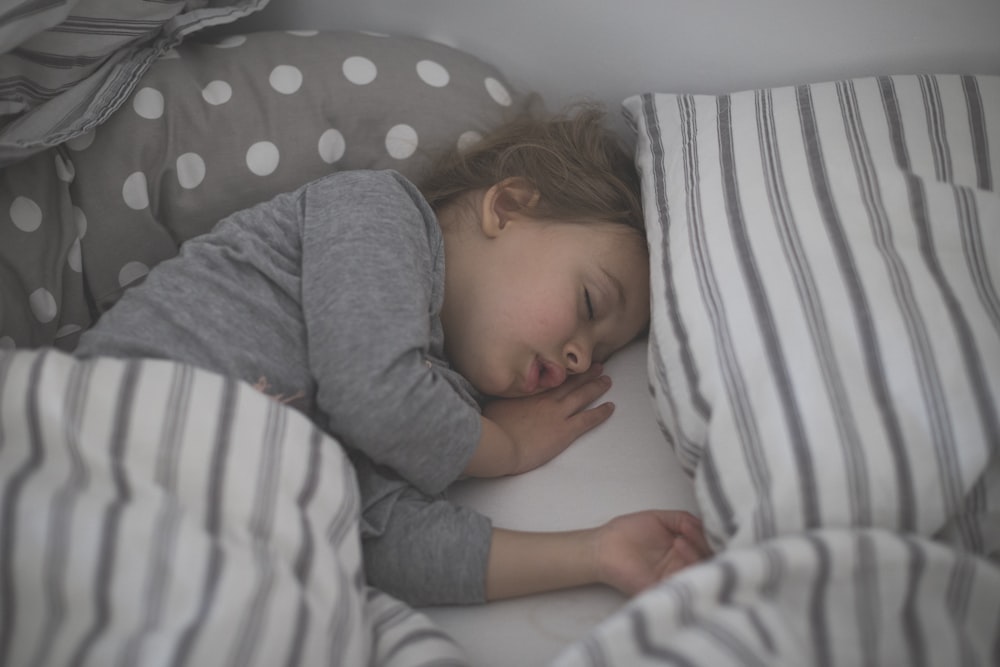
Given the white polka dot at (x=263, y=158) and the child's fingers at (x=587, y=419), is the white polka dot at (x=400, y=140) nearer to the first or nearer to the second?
the white polka dot at (x=263, y=158)

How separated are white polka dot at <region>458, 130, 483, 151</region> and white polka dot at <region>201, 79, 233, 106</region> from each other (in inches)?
11.1

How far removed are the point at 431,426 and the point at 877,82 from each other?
0.59 metres

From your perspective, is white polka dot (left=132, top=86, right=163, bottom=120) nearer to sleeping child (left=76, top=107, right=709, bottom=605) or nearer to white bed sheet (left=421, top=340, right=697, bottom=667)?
sleeping child (left=76, top=107, right=709, bottom=605)

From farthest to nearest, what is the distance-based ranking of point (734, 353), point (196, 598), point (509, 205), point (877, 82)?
point (509, 205) → point (877, 82) → point (734, 353) → point (196, 598)

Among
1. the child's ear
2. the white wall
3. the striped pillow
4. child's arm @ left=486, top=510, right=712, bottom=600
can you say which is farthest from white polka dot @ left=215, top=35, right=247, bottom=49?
child's arm @ left=486, top=510, right=712, bottom=600

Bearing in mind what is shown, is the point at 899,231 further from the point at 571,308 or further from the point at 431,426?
the point at 431,426

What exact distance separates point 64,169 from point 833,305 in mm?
808

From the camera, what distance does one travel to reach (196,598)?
22.9 inches

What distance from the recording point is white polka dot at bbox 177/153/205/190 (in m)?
1.00

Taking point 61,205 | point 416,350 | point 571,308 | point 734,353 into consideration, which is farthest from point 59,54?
point 734,353

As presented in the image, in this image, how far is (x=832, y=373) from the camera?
2.31 ft

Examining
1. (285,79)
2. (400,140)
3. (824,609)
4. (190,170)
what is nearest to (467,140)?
(400,140)

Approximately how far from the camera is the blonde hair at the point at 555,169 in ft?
3.34

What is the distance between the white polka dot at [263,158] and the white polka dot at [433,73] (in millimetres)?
215
